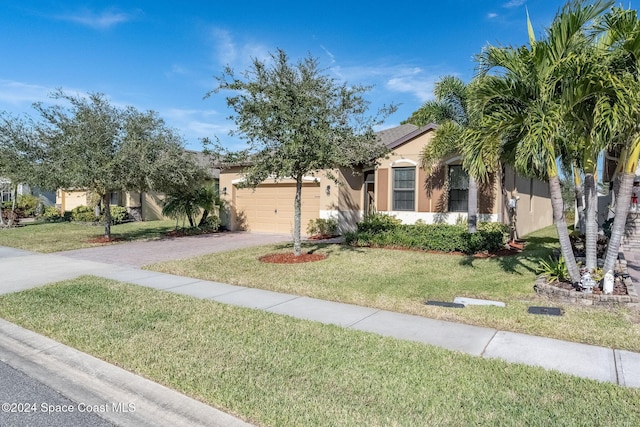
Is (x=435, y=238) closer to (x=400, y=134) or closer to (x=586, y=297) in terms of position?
(x=586, y=297)

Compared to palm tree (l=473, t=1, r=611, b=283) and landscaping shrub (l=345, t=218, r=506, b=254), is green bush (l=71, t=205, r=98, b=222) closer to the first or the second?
landscaping shrub (l=345, t=218, r=506, b=254)

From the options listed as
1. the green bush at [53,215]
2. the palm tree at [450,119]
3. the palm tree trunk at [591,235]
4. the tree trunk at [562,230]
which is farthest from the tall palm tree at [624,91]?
the green bush at [53,215]

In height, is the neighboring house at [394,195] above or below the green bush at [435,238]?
above

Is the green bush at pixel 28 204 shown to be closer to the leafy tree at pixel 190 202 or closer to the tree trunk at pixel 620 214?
the leafy tree at pixel 190 202

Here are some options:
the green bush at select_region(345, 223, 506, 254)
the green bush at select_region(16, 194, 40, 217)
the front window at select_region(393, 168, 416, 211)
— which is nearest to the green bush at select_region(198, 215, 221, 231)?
the green bush at select_region(345, 223, 506, 254)

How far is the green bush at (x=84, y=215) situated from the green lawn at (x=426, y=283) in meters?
16.4

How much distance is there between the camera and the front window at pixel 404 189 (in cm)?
1439

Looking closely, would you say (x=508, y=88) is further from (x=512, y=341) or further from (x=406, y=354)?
(x=406, y=354)

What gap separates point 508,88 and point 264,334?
5.51 meters

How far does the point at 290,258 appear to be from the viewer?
35.3 ft

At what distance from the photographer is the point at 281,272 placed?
359 inches

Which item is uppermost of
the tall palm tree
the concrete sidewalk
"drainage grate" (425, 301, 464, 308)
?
the tall palm tree

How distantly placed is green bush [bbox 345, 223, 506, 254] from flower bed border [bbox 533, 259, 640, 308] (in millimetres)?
4459

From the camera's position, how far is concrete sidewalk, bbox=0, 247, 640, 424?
4113 mm
